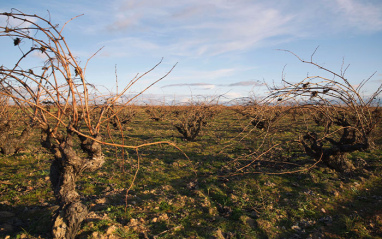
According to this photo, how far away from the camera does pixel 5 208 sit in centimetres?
402

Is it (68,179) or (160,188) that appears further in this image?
(160,188)

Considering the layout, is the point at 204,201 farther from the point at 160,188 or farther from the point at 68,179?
the point at 68,179

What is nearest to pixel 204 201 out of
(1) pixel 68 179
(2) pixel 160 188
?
(2) pixel 160 188

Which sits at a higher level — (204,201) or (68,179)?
(68,179)

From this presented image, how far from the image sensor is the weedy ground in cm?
356

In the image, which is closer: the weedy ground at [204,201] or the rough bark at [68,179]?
the rough bark at [68,179]

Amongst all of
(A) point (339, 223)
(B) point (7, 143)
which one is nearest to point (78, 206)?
(A) point (339, 223)

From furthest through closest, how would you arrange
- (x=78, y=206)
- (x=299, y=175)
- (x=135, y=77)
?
(x=299, y=175), (x=78, y=206), (x=135, y=77)

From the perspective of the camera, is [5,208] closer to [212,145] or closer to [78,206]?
[78,206]

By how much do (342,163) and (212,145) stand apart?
519 centimetres

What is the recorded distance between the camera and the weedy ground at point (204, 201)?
3562 mm

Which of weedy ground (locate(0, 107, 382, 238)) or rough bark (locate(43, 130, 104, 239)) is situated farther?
weedy ground (locate(0, 107, 382, 238))

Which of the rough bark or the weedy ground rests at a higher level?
the rough bark

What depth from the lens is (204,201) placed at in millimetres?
4598
